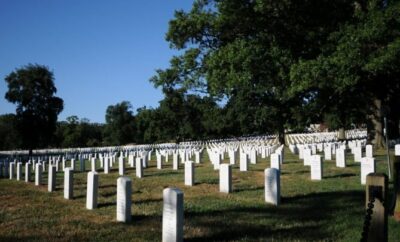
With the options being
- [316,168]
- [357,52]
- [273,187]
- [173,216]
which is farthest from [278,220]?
[357,52]

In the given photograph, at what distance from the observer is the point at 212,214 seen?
9.32 metres

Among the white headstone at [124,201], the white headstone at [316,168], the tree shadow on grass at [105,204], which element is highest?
the white headstone at [316,168]

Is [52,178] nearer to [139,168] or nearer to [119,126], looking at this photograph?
[139,168]

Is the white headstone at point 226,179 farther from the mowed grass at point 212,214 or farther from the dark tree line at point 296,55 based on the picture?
the dark tree line at point 296,55

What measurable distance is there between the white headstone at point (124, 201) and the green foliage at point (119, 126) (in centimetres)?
8976

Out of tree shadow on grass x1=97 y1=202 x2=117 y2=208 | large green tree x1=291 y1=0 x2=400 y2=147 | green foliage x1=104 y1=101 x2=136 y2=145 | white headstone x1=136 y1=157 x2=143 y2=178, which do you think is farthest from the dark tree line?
green foliage x1=104 y1=101 x2=136 y2=145

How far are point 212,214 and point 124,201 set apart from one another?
1740 mm

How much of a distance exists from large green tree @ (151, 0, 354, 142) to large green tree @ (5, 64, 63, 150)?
21.9 metres

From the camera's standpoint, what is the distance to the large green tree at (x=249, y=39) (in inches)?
859

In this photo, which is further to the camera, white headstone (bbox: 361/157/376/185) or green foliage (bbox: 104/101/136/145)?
green foliage (bbox: 104/101/136/145)

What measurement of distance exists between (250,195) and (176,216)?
5096 millimetres

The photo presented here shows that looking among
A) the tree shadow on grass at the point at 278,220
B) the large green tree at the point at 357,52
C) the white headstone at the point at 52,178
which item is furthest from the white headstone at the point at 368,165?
the white headstone at the point at 52,178

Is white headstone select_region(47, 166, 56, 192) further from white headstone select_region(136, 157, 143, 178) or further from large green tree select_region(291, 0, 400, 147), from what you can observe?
large green tree select_region(291, 0, 400, 147)

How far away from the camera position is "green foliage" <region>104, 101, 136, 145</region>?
99.9 meters
